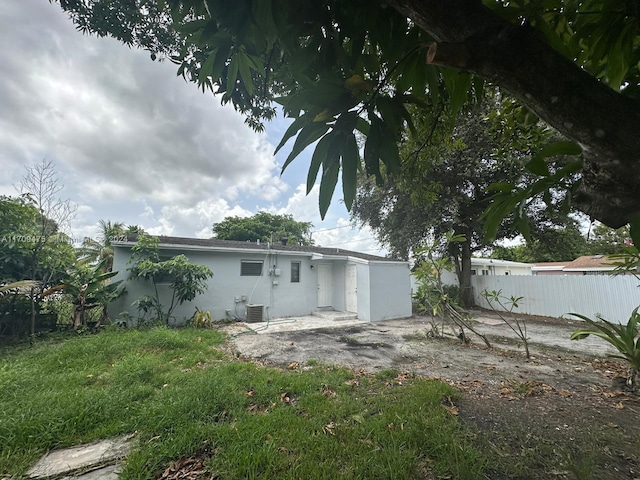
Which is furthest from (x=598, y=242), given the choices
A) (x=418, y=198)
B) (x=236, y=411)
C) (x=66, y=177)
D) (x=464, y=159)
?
(x=66, y=177)

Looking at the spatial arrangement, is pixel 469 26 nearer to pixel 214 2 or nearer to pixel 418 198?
pixel 214 2

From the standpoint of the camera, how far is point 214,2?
2.65 ft

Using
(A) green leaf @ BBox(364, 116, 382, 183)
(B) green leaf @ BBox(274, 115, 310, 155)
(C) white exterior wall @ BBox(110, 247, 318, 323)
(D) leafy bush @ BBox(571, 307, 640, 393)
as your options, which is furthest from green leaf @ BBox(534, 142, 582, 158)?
(C) white exterior wall @ BBox(110, 247, 318, 323)

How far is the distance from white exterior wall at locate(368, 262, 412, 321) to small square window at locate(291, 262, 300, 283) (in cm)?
310

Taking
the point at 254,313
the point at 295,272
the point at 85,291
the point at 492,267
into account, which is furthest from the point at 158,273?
the point at 492,267

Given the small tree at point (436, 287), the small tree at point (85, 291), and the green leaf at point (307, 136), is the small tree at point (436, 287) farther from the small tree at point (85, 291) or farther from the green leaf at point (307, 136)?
the small tree at point (85, 291)

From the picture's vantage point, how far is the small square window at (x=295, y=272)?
10.9 meters

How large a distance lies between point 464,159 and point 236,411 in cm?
1169

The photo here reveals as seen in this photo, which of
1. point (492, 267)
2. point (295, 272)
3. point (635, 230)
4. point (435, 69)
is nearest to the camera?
point (635, 230)

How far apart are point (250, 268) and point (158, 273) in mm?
3117

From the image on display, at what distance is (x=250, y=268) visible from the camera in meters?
10.0

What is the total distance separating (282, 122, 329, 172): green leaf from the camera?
818 mm

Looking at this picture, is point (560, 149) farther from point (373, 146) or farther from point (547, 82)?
point (373, 146)

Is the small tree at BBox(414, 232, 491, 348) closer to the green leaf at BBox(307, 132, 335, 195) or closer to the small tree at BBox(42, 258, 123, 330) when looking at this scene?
the green leaf at BBox(307, 132, 335, 195)
